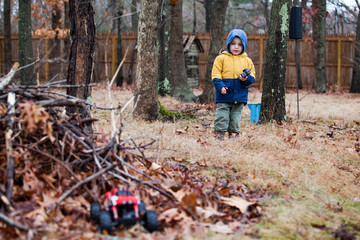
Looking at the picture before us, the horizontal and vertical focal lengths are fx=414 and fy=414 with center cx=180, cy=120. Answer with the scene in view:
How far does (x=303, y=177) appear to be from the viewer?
441 centimetres

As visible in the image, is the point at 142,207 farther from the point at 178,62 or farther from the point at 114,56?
the point at 114,56

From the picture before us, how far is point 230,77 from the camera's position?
6039mm

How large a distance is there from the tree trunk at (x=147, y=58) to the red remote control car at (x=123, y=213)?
4.34 m

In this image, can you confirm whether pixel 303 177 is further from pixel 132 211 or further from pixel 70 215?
pixel 70 215

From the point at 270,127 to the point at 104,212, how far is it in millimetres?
4885

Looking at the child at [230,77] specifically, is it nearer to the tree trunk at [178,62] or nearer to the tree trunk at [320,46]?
the tree trunk at [178,62]

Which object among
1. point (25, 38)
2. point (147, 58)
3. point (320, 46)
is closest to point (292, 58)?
point (320, 46)

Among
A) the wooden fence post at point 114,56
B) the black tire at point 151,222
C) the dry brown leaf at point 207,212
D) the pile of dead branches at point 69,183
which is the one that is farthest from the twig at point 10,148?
the wooden fence post at point 114,56

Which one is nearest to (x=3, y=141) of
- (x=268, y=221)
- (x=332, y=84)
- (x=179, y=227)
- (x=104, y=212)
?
(x=104, y=212)

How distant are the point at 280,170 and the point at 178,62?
8212 mm

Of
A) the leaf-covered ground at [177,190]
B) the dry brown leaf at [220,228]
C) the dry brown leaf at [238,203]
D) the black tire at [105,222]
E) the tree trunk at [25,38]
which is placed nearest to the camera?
the black tire at [105,222]

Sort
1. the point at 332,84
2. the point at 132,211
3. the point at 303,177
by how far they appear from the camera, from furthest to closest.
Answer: the point at 332,84, the point at 303,177, the point at 132,211

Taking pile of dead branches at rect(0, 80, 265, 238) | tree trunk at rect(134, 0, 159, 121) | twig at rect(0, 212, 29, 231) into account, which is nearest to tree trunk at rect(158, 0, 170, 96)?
tree trunk at rect(134, 0, 159, 121)

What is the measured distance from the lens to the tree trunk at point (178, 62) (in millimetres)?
12156
